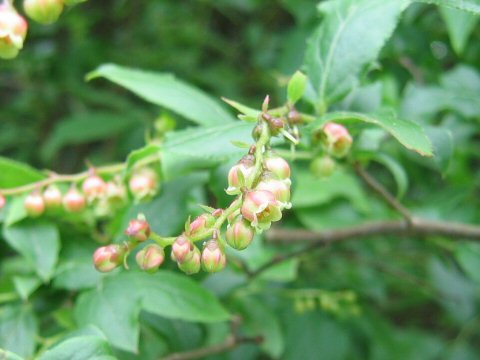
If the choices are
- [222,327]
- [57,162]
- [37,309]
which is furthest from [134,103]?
[37,309]

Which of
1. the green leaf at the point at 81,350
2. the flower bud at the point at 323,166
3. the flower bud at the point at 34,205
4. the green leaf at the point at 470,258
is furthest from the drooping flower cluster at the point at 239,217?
the green leaf at the point at 470,258

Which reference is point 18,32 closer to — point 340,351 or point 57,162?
point 340,351

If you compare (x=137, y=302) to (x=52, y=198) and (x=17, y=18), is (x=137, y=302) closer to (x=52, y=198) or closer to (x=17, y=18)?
(x=52, y=198)

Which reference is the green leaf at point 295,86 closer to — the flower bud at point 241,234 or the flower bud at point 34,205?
the flower bud at point 241,234

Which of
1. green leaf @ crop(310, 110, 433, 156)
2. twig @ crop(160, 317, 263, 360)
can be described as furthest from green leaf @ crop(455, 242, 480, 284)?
green leaf @ crop(310, 110, 433, 156)

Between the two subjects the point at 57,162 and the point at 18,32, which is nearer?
the point at 18,32

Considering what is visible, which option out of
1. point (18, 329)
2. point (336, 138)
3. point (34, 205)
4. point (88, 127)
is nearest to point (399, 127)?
point (336, 138)
